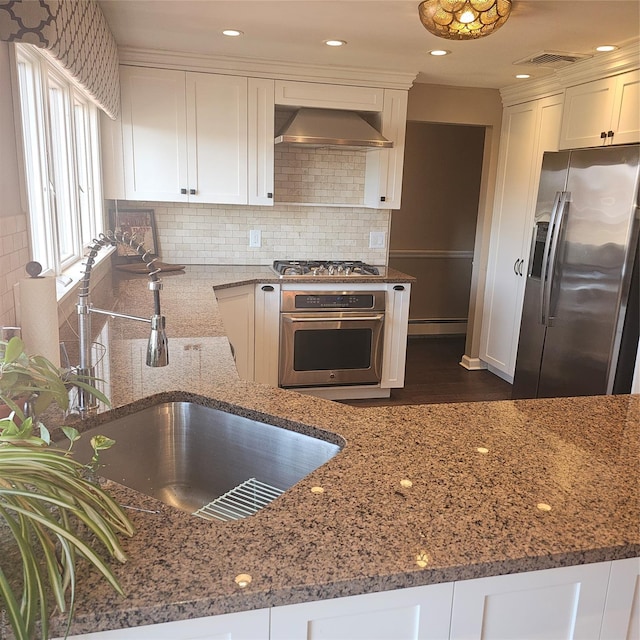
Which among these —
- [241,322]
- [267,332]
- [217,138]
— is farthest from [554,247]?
[217,138]

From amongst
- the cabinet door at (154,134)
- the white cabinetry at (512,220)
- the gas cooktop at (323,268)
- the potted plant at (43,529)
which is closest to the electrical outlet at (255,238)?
the gas cooktop at (323,268)

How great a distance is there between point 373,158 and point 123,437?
326 cm

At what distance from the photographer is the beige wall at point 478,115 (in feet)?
14.5

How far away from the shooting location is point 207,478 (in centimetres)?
161

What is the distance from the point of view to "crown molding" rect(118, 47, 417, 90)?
362cm

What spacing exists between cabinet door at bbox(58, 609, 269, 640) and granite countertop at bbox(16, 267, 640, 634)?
1.2 inches

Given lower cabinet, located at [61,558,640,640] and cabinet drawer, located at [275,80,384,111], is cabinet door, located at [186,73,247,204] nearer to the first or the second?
cabinet drawer, located at [275,80,384,111]

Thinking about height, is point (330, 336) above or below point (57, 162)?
below

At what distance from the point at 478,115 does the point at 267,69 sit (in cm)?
178

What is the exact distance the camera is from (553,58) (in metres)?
3.44

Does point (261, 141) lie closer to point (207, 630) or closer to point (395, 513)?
point (395, 513)

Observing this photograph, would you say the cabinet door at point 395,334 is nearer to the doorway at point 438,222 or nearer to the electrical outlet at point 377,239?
the electrical outlet at point 377,239

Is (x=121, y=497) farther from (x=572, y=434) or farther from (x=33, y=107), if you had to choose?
(x=33, y=107)

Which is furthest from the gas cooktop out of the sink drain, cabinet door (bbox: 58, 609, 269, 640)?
cabinet door (bbox: 58, 609, 269, 640)
